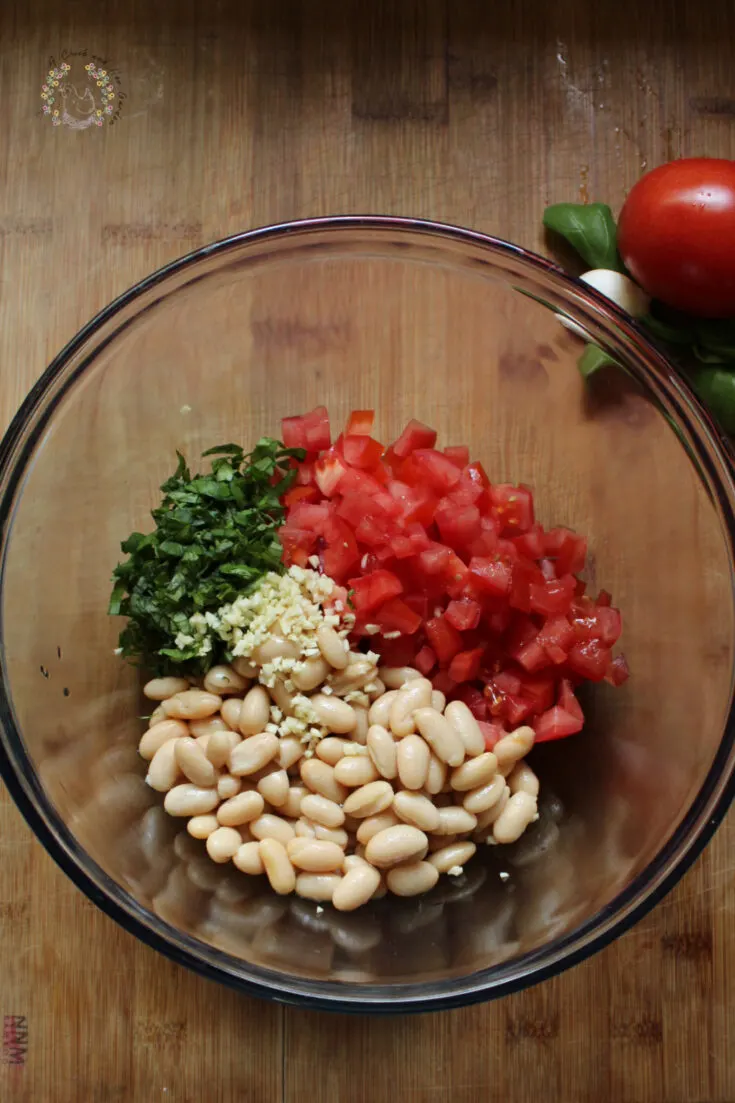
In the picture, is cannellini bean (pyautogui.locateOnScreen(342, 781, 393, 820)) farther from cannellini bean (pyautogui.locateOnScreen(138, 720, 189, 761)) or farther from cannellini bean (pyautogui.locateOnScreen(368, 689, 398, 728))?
cannellini bean (pyautogui.locateOnScreen(138, 720, 189, 761))

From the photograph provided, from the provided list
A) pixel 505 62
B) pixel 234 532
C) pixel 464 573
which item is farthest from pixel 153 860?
pixel 505 62

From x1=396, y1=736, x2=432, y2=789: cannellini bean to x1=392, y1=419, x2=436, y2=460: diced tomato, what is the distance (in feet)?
1.28

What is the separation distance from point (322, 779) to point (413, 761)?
0.12m

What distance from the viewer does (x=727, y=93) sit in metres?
1.56

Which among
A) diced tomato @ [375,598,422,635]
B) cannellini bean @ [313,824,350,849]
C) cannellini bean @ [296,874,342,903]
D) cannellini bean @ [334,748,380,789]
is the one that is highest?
diced tomato @ [375,598,422,635]

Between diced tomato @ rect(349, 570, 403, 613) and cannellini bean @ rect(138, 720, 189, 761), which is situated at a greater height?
diced tomato @ rect(349, 570, 403, 613)

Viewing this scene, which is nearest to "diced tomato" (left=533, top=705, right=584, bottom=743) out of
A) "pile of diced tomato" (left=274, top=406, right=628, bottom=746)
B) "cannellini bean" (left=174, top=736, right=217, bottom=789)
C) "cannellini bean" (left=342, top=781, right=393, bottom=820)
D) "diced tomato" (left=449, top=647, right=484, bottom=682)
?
"pile of diced tomato" (left=274, top=406, right=628, bottom=746)

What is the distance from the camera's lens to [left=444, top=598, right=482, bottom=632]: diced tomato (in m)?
1.34

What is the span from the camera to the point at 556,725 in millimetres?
1368

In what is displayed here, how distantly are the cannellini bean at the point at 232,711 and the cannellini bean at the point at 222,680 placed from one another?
0.05ft

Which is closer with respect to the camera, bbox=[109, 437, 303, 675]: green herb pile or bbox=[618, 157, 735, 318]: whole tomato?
bbox=[109, 437, 303, 675]: green herb pile

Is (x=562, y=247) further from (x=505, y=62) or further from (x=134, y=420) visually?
(x=134, y=420)

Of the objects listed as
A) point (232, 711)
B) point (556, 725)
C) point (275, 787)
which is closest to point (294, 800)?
point (275, 787)

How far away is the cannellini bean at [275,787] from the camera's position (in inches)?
52.4
